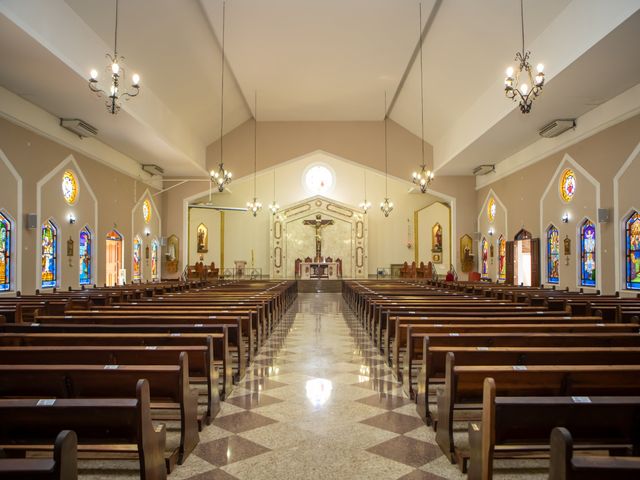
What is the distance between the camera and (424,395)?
157 inches

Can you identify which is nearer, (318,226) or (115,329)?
(115,329)

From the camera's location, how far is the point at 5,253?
1073 centimetres

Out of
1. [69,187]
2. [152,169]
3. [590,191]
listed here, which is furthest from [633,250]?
[152,169]

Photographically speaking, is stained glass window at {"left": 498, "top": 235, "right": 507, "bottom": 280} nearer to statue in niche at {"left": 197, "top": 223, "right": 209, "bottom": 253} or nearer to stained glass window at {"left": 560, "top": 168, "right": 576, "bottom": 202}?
stained glass window at {"left": 560, "top": 168, "right": 576, "bottom": 202}

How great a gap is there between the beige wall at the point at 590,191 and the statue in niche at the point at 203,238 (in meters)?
14.2

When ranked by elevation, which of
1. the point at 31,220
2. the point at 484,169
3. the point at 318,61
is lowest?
the point at 31,220

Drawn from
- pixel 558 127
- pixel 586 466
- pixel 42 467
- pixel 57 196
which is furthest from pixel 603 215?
pixel 57 196

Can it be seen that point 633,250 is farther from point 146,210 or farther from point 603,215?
point 146,210

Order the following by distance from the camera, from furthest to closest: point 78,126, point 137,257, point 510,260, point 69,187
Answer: point 137,257 → point 510,260 → point 69,187 → point 78,126

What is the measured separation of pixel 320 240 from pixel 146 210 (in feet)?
27.9

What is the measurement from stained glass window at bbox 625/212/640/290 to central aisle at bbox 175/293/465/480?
23.1ft

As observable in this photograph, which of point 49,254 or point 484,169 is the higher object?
point 484,169

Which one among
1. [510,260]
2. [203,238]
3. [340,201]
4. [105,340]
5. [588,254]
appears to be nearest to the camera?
[105,340]

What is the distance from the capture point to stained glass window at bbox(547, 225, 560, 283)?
552 inches
